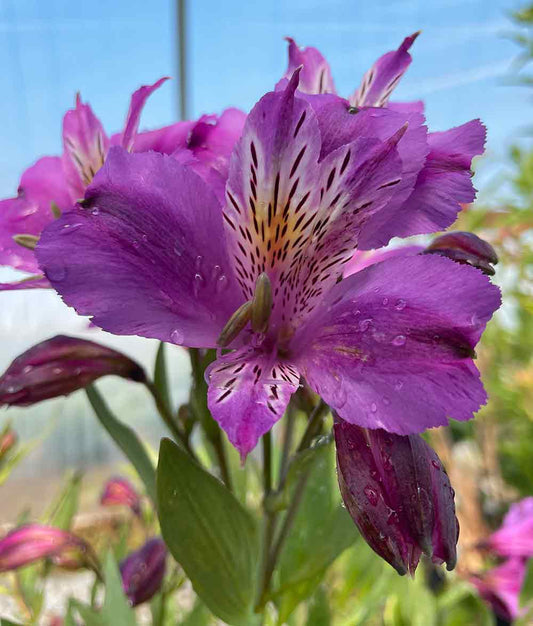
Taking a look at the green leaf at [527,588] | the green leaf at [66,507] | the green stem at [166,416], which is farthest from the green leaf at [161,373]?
the green leaf at [527,588]

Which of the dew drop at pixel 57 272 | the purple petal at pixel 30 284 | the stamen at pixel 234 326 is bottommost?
the purple petal at pixel 30 284

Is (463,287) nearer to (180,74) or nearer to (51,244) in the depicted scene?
(51,244)

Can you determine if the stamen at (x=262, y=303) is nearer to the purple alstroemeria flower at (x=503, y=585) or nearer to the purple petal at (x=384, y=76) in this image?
the purple petal at (x=384, y=76)

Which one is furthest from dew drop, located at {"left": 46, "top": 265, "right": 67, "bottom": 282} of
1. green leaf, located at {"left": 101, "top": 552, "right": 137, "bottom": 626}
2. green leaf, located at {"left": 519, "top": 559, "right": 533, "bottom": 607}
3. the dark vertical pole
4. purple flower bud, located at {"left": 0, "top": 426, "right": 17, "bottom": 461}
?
the dark vertical pole

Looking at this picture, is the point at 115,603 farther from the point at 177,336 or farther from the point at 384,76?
the point at 384,76

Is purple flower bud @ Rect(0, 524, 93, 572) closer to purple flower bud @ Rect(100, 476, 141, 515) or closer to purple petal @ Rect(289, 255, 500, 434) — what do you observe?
purple flower bud @ Rect(100, 476, 141, 515)

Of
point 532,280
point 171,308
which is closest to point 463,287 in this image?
point 171,308
